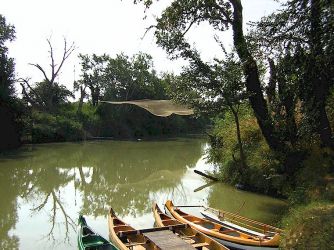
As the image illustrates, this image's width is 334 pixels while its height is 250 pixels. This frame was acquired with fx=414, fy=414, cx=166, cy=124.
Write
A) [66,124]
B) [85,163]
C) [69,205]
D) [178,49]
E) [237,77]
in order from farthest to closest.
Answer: [66,124]
[85,163]
[178,49]
[237,77]
[69,205]

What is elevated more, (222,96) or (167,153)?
(222,96)

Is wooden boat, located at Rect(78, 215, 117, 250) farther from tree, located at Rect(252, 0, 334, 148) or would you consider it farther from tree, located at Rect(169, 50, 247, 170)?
tree, located at Rect(169, 50, 247, 170)

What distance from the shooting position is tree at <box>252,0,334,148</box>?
8.35 meters

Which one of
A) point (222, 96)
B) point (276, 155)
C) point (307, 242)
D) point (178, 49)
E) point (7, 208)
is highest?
point (178, 49)

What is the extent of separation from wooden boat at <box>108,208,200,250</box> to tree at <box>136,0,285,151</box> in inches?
193

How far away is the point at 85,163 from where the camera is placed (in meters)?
20.5

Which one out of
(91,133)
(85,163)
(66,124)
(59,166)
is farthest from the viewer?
(91,133)

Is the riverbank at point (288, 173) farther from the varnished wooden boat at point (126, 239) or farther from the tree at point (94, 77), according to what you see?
the tree at point (94, 77)

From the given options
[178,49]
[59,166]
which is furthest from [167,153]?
[178,49]

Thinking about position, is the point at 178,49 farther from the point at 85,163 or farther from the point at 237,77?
the point at 85,163

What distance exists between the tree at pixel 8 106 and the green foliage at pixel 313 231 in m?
21.0

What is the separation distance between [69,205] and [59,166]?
7.63 m

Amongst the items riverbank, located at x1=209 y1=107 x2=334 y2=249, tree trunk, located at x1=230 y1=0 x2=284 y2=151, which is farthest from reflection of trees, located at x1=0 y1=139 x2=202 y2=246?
tree trunk, located at x1=230 y1=0 x2=284 y2=151

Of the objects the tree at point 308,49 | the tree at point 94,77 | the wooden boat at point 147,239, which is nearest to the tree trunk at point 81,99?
the tree at point 94,77
